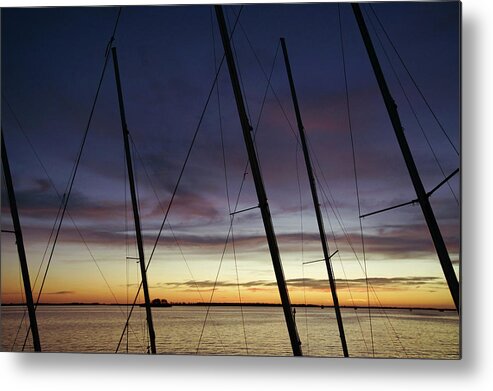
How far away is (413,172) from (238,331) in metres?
0.91

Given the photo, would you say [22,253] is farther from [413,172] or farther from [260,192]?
[413,172]

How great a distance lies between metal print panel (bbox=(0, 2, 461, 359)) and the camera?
10.3 feet

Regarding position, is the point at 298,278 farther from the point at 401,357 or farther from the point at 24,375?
the point at 24,375

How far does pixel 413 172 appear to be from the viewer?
3.13m

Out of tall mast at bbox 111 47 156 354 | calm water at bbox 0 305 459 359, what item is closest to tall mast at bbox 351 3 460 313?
calm water at bbox 0 305 459 359

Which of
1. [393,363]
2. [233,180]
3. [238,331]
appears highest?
[233,180]

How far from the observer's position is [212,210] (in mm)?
3281

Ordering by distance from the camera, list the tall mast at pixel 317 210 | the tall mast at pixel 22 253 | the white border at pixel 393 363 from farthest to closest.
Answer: the tall mast at pixel 22 253 → the tall mast at pixel 317 210 → the white border at pixel 393 363

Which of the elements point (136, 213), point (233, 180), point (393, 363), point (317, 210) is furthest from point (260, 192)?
point (393, 363)

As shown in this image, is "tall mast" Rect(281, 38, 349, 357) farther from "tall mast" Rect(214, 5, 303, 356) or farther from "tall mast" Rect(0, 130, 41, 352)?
"tall mast" Rect(0, 130, 41, 352)

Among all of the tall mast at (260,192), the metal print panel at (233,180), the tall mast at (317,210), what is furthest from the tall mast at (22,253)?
the tall mast at (317,210)

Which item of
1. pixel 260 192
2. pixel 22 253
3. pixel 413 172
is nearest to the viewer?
pixel 413 172

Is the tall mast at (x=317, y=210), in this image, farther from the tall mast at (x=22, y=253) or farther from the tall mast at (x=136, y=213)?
the tall mast at (x=22, y=253)

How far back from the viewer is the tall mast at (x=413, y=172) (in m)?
3.06
